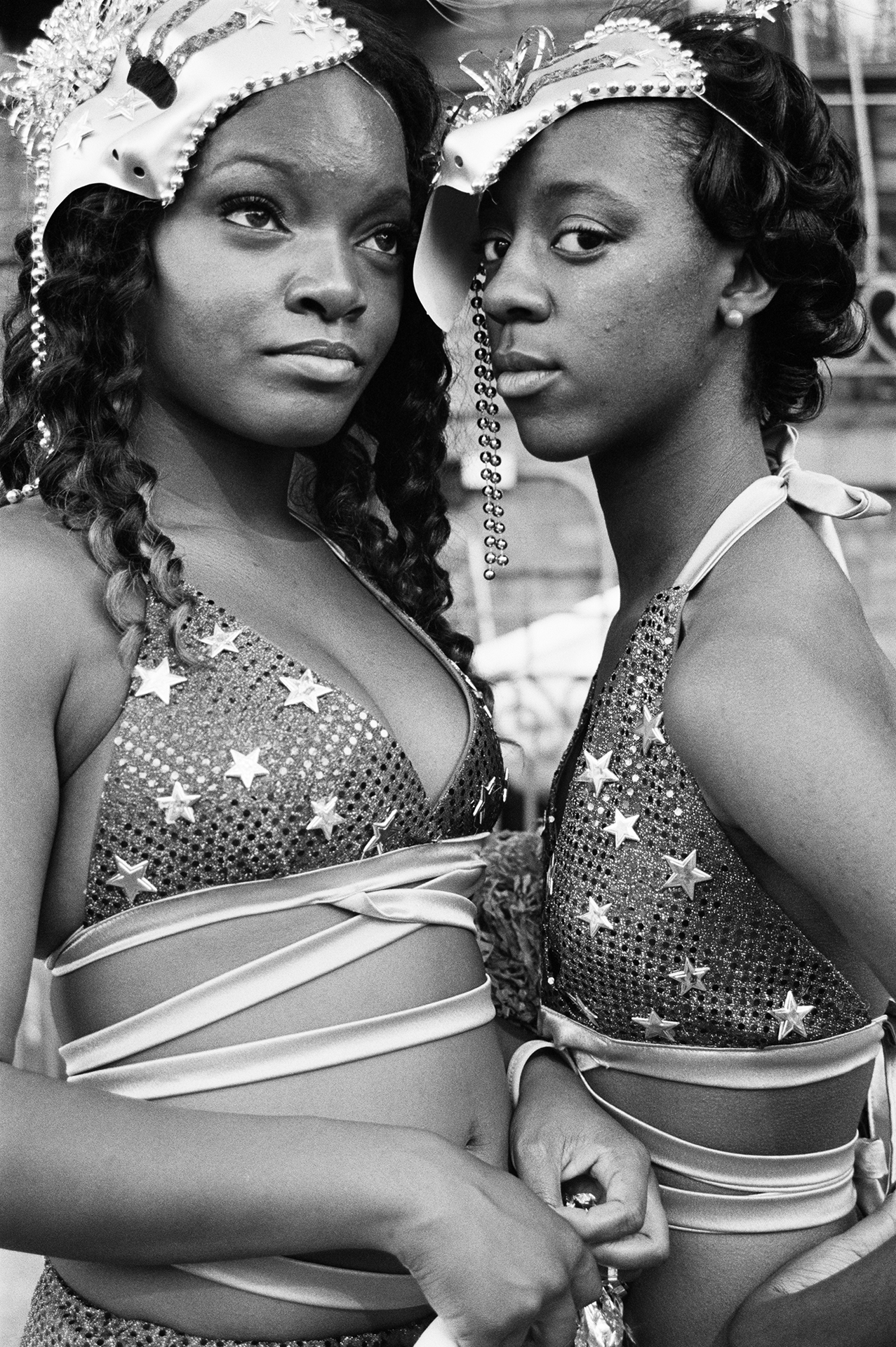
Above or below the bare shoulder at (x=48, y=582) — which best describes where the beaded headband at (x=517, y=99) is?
above

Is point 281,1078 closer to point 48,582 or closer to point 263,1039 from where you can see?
point 263,1039

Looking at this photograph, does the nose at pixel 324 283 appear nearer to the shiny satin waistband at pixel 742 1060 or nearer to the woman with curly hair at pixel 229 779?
the woman with curly hair at pixel 229 779

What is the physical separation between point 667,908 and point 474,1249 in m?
0.47

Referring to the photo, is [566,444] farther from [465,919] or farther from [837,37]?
[837,37]

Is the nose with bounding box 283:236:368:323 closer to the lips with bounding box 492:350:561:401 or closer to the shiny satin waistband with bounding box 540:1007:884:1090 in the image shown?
the lips with bounding box 492:350:561:401

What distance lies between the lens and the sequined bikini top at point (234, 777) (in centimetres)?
150

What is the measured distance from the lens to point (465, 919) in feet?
5.63

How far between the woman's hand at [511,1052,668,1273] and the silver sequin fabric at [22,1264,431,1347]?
205 mm

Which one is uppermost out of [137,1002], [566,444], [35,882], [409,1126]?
[566,444]

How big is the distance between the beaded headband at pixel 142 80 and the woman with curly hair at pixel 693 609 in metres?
0.24

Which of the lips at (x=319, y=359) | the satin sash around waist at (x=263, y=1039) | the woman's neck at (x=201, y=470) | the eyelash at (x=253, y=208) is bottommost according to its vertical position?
the satin sash around waist at (x=263, y=1039)

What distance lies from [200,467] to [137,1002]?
64 cm

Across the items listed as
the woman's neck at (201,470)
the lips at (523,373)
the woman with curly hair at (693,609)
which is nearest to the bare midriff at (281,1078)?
the woman with curly hair at (693,609)

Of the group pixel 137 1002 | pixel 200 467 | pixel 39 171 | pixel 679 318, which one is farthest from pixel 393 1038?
pixel 39 171
